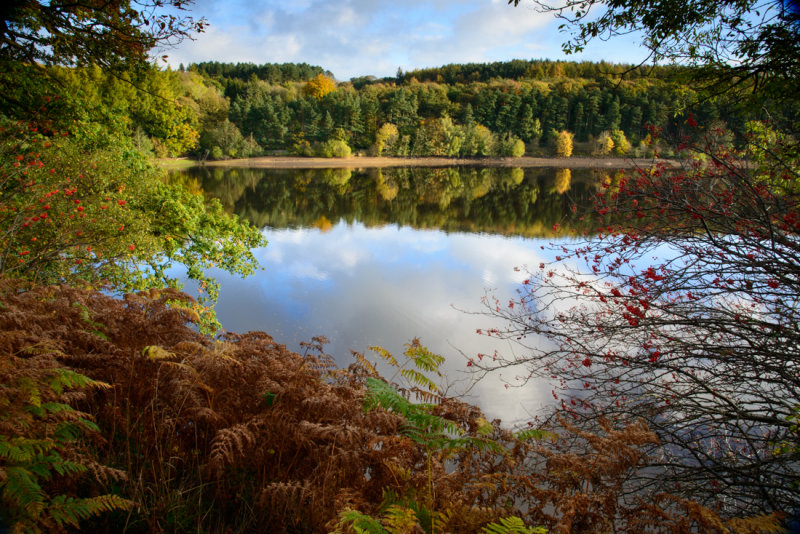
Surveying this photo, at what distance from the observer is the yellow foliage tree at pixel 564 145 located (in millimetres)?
68625

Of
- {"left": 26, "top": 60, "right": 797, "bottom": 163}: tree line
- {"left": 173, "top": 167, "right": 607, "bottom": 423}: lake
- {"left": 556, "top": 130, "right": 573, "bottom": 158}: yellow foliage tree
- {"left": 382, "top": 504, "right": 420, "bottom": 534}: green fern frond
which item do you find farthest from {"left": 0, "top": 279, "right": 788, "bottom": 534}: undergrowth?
{"left": 556, "top": 130, "right": 573, "bottom": 158}: yellow foliage tree

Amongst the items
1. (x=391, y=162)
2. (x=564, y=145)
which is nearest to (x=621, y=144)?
(x=391, y=162)

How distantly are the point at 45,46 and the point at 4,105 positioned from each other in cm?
427

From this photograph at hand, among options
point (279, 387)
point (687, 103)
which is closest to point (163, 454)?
point (279, 387)

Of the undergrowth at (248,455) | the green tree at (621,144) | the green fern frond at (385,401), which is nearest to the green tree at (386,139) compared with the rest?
the green tree at (621,144)

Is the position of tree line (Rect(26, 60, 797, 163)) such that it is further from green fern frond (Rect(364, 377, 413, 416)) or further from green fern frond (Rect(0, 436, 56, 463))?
green fern frond (Rect(0, 436, 56, 463))

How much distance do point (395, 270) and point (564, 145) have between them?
206 ft

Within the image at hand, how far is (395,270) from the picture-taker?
14734mm

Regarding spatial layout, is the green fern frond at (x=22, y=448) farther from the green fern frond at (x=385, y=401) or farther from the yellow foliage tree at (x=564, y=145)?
the yellow foliage tree at (x=564, y=145)

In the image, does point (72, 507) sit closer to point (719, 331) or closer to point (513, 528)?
point (513, 528)

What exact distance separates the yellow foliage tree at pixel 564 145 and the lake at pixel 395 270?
41.8 metres

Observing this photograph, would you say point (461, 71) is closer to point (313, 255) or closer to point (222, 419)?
point (313, 255)

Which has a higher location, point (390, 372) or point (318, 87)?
point (318, 87)

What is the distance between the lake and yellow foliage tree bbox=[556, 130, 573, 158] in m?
41.8
